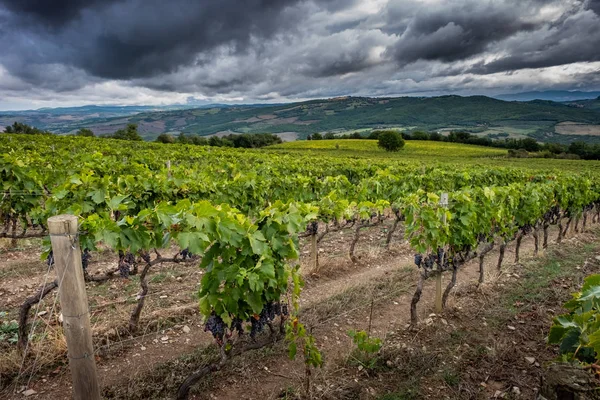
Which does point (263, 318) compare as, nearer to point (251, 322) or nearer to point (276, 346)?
point (251, 322)

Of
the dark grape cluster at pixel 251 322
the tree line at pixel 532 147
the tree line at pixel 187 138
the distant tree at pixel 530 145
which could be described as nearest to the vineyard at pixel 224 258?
the dark grape cluster at pixel 251 322

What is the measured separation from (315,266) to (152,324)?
384cm

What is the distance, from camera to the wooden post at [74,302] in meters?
2.88

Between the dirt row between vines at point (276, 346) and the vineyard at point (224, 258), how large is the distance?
0.15 feet

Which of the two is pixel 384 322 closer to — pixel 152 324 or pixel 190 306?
pixel 190 306

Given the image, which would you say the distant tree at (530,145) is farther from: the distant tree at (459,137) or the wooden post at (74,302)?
the wooden post at (74,302)

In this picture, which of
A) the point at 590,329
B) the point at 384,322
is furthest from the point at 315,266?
the point at 590,329

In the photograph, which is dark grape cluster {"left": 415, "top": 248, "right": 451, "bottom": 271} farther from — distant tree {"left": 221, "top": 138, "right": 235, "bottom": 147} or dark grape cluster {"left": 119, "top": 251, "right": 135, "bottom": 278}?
distant tree {"left": 221, "top": 138, "right": 235, "bottom": 147}

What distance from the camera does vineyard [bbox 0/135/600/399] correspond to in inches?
149

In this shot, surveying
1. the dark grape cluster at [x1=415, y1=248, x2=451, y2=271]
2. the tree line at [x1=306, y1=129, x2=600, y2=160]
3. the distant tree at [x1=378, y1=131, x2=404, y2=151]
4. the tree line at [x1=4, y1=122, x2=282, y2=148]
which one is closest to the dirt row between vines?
the dark grape cluster at [x1=415, y1=248, x2=451, y2=271]

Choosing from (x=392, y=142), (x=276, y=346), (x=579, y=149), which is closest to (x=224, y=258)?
(x=276, y=346)

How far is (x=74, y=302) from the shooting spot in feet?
9.80

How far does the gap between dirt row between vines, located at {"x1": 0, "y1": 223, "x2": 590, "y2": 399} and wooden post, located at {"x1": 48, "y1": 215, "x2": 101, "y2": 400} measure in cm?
108

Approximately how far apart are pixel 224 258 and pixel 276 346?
2.07 metres
